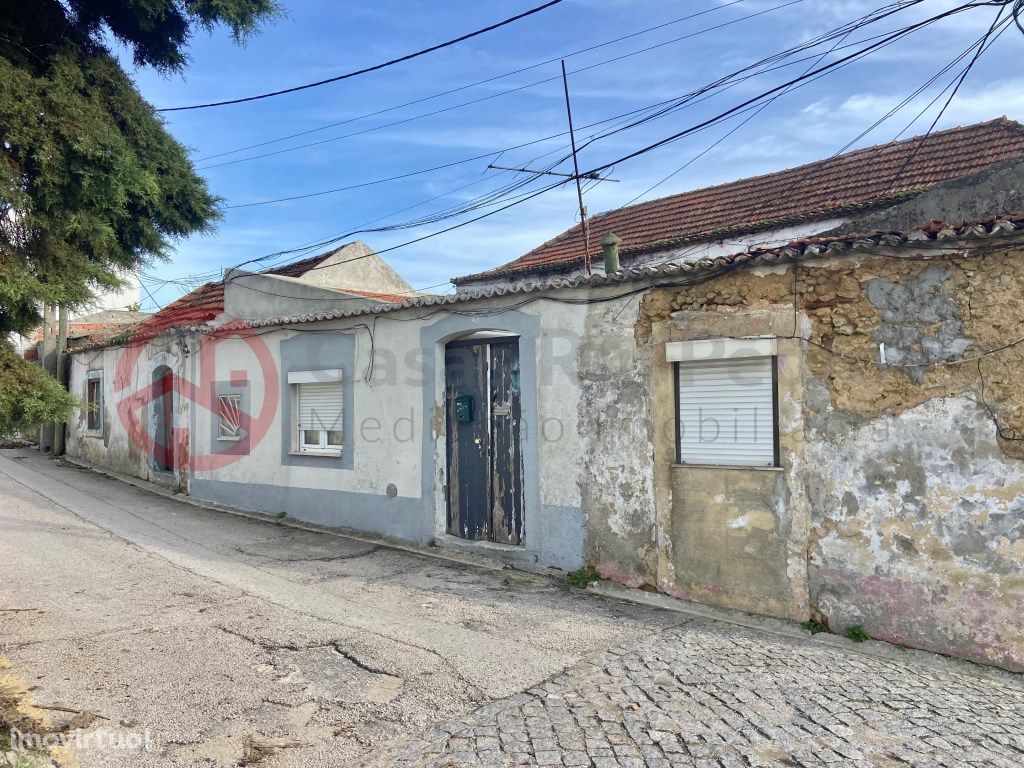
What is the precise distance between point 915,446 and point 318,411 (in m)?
7.91

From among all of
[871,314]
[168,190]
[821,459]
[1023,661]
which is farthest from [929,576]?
[168,190]

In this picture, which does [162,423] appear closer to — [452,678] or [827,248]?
Answer: [452,678]

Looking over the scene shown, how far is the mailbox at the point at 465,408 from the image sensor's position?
8.52m

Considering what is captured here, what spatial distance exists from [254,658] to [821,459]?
476 centimetres

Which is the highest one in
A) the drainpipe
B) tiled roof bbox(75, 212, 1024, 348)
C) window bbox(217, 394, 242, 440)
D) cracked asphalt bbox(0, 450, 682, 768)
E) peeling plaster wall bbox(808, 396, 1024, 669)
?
the drainpipe

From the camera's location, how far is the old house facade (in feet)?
A: 17.4

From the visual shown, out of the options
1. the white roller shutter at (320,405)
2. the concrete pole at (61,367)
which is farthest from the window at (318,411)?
the concrete pole at (61,367)

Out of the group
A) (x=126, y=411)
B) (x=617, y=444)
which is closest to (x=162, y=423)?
(x=126, y=411)

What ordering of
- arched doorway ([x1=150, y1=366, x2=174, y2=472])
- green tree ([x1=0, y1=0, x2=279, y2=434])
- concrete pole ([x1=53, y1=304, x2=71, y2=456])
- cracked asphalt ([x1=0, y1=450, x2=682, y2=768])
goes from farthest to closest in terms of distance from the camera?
concrete pole ([x1=53, y1=304, x2=71, y2=456]) → arched doorway ([x1=150, y1=366, x2=174, y2=472]) → green tree ([x1=0, y1=0, x2=279, y2=434]) → cracked asphalt ([x1=0, y1=450, x2=682, y2=768])

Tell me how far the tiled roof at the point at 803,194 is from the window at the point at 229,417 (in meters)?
6.17

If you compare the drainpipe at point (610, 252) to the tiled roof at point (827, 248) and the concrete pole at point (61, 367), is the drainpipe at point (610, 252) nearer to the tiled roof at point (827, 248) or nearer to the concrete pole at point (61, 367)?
the tiled roof at point (827, 248)

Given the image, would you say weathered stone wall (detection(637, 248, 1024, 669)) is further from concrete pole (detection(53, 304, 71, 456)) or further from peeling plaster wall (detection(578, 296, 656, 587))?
concrete pole (detection(53, 304, 71, 456))

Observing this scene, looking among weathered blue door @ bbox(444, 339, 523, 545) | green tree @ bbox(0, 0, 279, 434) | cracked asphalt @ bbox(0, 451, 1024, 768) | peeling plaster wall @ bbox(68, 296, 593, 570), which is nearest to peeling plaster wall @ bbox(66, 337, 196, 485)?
peeling plaster wall @ bbox(68, 296, 593, 570)

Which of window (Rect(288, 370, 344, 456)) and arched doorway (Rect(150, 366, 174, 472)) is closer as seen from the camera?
window (Rect(288, 370, 344, 456))
